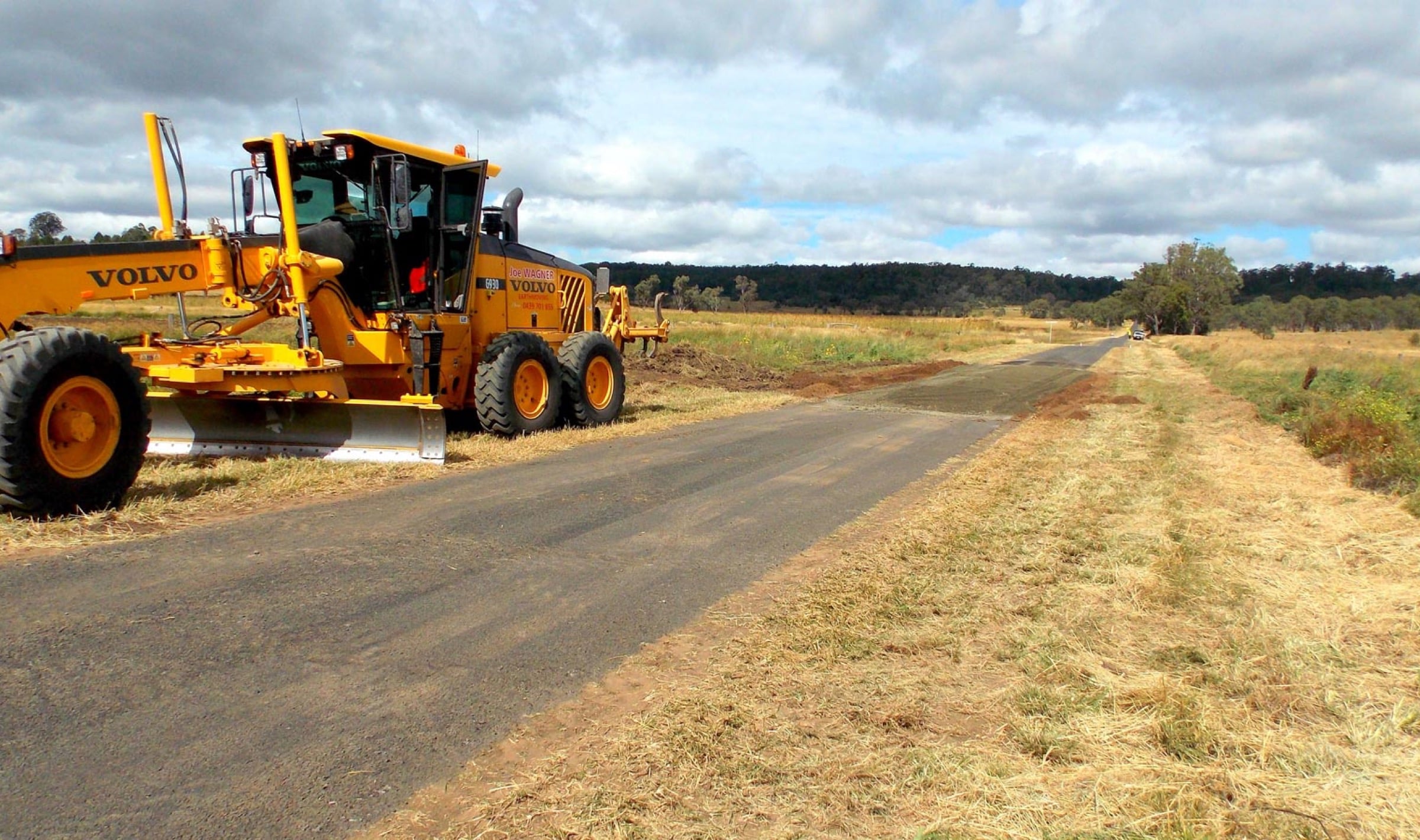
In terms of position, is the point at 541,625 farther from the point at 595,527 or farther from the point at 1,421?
the point at 1,421

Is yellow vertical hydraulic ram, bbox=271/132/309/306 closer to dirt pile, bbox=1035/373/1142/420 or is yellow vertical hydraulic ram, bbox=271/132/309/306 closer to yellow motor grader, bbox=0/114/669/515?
yellow motor grader, bbox=0/114/669/515

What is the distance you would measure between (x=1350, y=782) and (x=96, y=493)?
7285 millimetres

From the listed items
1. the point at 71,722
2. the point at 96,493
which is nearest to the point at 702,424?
the point at 96,493

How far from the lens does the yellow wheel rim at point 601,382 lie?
12438 millimetres

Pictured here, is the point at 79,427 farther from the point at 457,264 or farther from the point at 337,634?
the point at 457,264

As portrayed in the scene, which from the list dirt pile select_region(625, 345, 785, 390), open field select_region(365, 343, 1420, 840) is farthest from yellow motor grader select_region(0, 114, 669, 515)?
dirt pile select_region(625, 345, 785, 390)

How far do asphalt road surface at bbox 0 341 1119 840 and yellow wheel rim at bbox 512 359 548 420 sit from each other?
264 cm

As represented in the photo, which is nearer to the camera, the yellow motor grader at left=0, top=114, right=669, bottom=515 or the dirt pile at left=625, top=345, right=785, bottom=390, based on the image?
the yellow motor grader at left=0, top=114, right=669, bottom=515

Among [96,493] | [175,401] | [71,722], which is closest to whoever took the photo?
[71,722]

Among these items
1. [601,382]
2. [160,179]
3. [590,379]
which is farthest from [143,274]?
[601,382]

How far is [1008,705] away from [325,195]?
8.89 m

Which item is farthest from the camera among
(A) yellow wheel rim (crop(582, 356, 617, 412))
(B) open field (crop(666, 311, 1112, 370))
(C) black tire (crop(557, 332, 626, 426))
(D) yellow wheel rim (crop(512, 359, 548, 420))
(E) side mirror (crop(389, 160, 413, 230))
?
(B) open field (crop(666, 311, 1112, 370))

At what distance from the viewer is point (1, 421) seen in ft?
19.0

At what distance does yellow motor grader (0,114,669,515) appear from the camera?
6324mm
